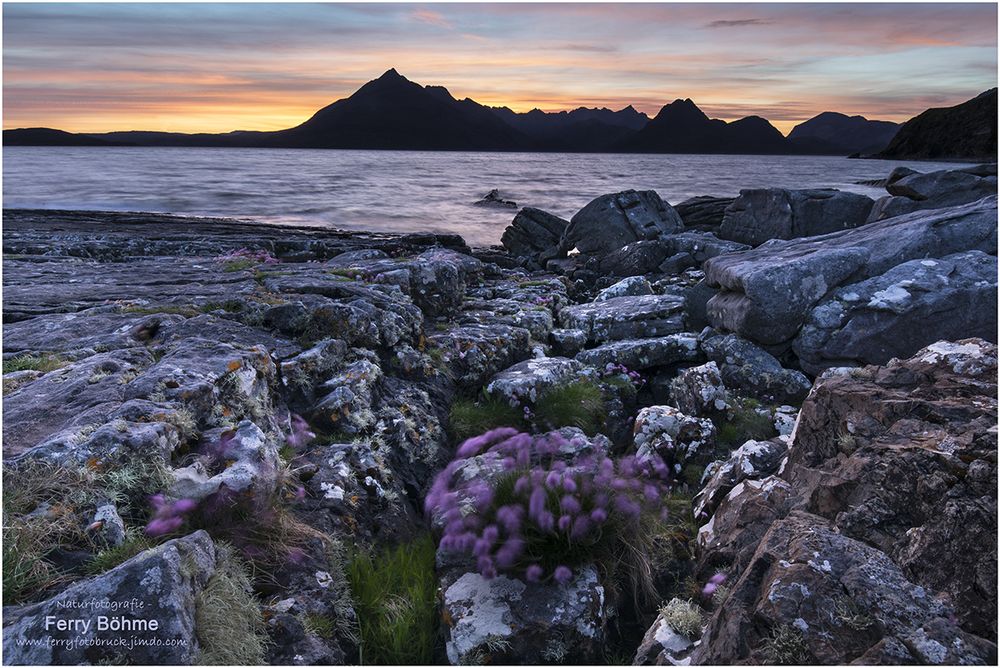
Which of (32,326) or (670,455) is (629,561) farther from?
(32,326)

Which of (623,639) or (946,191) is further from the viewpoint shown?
(946,191)

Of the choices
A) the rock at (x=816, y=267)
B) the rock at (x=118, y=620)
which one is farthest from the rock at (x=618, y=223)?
the rock at (x=118, y=620)

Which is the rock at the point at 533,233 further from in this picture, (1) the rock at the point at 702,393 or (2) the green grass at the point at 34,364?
(2) the green grass at the point at 34,364

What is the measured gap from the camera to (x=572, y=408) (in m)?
8.81

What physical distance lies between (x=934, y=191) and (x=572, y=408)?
21.0 metres

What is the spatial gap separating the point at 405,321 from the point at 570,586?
551 cm

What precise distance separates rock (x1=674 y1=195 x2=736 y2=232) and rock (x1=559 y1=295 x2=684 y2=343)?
21574 millimetres

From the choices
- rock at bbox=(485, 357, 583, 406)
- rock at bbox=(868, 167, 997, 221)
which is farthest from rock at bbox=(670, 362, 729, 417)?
rock at bbox=(868, 167, 997, 221)

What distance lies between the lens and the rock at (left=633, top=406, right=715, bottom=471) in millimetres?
7676

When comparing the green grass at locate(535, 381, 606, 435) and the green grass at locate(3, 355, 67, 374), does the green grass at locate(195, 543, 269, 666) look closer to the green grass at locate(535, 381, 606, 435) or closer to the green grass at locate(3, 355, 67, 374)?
the green grass at locate(3, 355, 67, 374)

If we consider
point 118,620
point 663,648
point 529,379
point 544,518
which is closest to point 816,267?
point 529,379

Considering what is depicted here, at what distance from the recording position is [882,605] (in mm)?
3219

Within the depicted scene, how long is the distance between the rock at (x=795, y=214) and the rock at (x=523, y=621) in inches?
892

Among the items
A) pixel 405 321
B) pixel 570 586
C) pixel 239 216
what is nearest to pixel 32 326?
pixel 405 321
